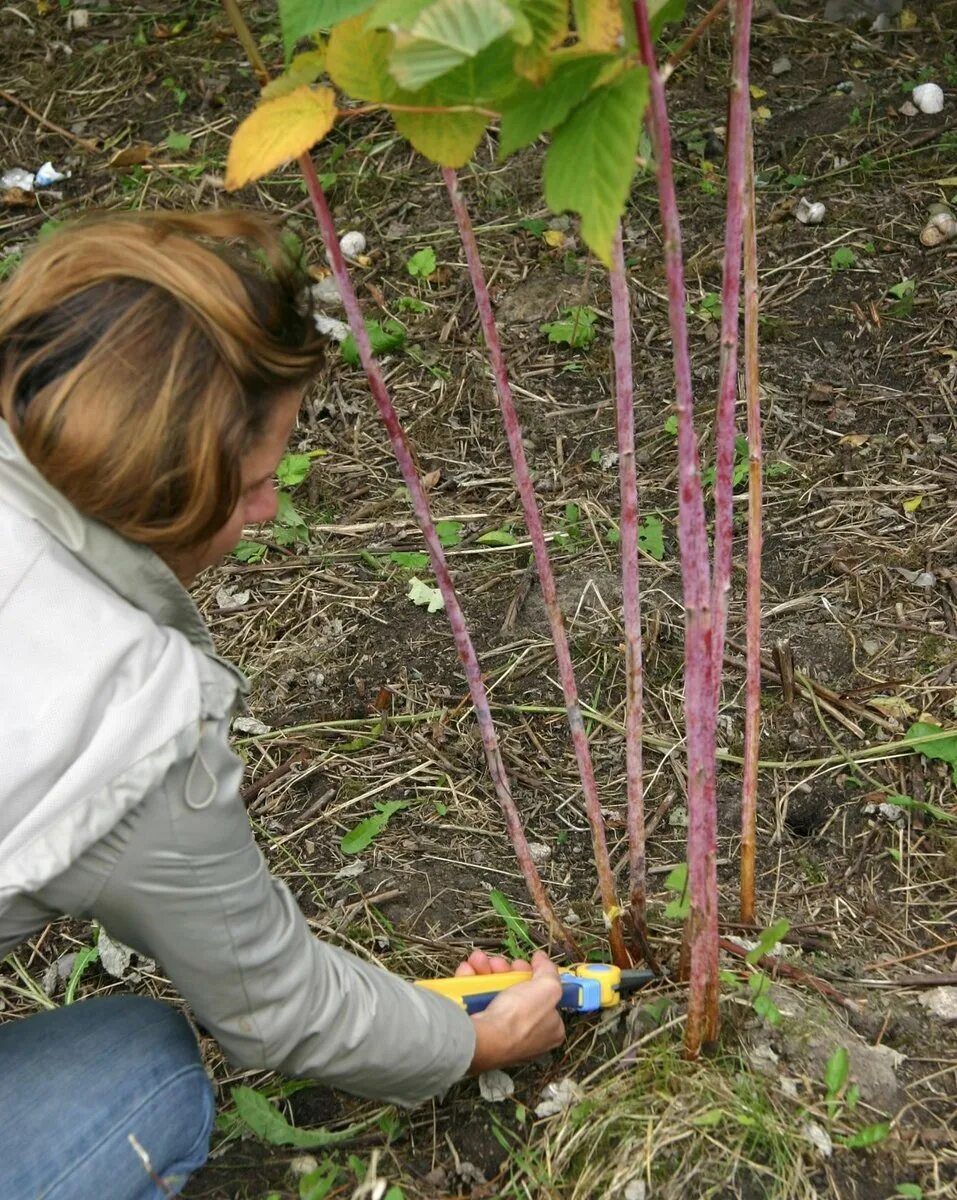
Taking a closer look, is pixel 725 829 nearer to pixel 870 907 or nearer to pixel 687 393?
pixel 870 907

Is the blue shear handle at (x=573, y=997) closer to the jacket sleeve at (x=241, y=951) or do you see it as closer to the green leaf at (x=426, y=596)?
the jacket sleeve at (x=241, y=951)

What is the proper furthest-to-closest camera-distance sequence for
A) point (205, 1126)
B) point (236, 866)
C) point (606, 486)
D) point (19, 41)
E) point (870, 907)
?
1. point (19, 41)
2. point (606, 486)
3. point (870, 907)
4. point (205, 1126)
5. point (236, 866)

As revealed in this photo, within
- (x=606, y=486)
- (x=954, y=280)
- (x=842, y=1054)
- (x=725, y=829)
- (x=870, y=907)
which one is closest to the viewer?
(x=842, y=1054)

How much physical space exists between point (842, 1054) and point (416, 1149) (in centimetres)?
53

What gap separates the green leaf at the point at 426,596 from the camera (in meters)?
2.52

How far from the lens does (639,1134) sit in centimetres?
156

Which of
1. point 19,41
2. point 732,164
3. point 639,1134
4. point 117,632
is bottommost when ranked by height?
point 639,1134

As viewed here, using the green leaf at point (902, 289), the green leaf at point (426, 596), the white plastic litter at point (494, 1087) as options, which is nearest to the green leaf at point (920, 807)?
the white plastic litter at point (494, 1087)

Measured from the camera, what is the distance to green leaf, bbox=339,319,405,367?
3098 millimetres

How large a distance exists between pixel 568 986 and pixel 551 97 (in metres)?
1.07

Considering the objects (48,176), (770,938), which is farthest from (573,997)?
(48,176)

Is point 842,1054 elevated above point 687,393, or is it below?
below

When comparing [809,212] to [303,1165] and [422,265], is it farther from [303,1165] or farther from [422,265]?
[303,1165]

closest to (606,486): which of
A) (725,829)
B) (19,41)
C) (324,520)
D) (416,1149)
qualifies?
(324,520)
